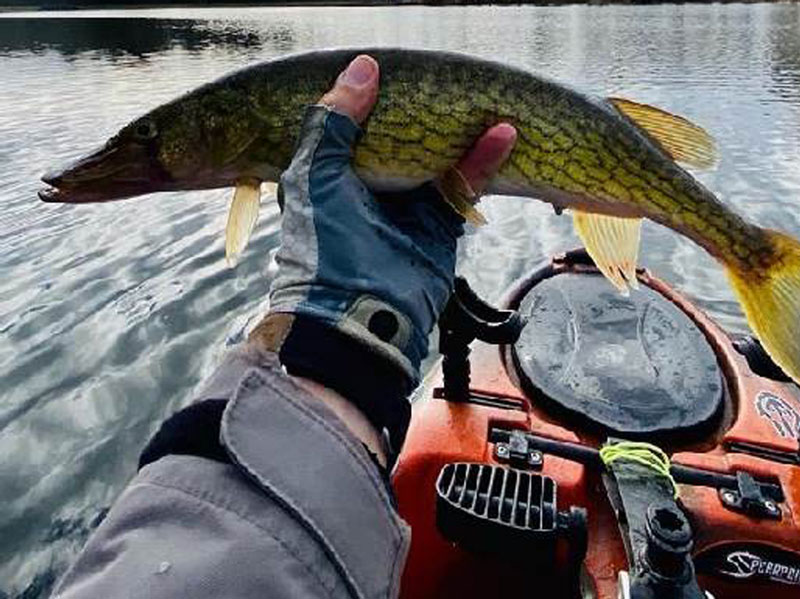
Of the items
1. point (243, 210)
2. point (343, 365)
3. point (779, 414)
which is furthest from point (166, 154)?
point (779, 414)

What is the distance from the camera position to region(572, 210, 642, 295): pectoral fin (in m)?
2.23

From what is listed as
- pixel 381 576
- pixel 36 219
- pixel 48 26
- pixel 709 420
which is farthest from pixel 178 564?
pixel 48 26

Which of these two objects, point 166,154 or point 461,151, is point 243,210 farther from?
point 461,151

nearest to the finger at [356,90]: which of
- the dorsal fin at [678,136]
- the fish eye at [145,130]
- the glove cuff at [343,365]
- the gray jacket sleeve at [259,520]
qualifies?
the fish eye at [145,130]

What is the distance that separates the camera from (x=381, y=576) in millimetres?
999

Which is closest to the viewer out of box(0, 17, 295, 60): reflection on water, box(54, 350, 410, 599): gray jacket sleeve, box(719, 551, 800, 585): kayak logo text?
box(54, 350, 410, 599): gray jacket sleeve

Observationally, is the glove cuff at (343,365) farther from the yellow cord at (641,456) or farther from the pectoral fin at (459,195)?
the yellow cord at (641,456)

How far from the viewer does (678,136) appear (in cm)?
221

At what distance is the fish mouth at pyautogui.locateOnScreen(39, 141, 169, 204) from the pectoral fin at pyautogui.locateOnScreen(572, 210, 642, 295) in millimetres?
1246

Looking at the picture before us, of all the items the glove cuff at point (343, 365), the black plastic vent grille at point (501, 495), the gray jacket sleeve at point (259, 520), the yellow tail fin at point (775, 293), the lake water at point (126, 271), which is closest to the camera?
the gray jacket sleeve at point (259, 520)

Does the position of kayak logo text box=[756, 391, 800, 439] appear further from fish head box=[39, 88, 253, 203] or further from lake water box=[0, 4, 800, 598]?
fish head box=[39, 88, 253, 203]

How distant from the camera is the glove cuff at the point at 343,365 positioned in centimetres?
131

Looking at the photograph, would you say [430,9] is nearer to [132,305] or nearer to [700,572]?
[132,305]

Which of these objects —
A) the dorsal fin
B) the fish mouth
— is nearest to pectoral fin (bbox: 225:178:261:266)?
the fish mouth
